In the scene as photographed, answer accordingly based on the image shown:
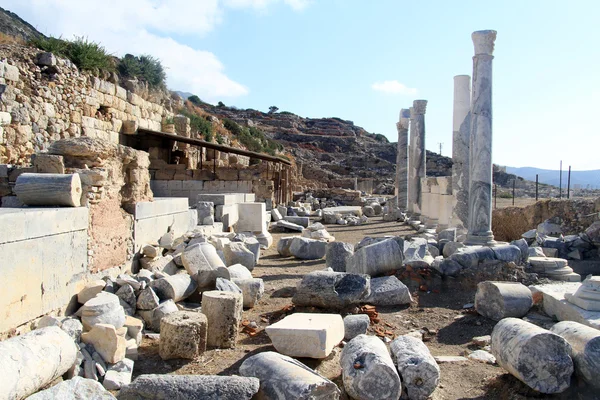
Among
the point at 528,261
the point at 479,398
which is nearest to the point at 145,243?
the point at 479,398

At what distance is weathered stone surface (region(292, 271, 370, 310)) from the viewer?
6.44m

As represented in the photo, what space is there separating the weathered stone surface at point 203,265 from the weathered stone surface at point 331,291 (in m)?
1.32

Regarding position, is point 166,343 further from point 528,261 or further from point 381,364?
point 528,261

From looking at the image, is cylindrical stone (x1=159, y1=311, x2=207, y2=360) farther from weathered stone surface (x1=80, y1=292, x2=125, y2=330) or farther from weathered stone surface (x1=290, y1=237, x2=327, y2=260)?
weathered stone surface (x1=290, y1=237, x2=327, y2=260)

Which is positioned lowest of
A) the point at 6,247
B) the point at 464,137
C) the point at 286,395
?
the point at 286,395

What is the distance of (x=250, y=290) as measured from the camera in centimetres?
702

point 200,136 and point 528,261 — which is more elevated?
point 200,136

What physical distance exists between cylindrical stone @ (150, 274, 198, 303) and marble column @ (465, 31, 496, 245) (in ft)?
22.2

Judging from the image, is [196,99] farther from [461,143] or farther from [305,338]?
[305,338]

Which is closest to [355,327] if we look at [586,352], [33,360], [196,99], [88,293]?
[586,352]

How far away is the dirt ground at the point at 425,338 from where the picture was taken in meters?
4.34

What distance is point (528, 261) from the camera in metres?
8.30

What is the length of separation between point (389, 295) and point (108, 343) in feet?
13.0

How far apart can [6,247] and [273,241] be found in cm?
973
